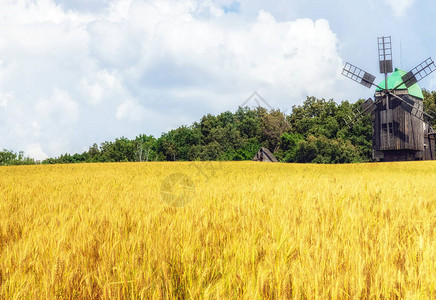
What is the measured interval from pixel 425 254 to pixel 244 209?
6.51 feet

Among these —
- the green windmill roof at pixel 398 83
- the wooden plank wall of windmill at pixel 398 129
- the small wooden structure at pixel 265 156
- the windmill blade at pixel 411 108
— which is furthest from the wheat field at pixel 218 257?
the small wooden structure at pixel 265 156

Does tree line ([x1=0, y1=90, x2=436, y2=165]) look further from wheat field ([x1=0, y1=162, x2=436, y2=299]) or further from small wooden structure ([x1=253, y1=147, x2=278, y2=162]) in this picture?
wheat field ([x1=0, y1=162, x2=436, y2=299])

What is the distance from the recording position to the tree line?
52.5 metres

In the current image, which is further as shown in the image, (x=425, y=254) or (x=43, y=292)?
(x=425, y=254)

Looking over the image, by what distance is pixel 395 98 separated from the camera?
3659cm

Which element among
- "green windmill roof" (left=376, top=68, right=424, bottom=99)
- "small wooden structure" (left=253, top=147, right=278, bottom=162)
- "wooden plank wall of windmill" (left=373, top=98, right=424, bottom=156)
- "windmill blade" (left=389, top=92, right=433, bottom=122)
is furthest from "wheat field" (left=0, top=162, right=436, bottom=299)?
"small wooden structure" (left=253, top=147, right=278, bottom=162)

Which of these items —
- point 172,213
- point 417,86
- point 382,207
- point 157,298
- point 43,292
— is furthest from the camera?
point 417,86

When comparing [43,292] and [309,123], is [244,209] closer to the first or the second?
[43,292]

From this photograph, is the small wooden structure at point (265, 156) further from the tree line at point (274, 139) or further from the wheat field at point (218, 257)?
the wheat field at point (218, 257)

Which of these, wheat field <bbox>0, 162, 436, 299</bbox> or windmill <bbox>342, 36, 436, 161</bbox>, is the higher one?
windmill <bbox>342, 36, 436, 161</bbox>

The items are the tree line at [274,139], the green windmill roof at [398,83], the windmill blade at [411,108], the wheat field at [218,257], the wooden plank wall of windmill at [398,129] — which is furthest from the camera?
the tree line at [274,139]

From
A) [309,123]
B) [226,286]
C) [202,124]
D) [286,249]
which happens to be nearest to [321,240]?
[286,249]

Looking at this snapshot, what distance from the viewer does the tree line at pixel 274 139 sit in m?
52.5

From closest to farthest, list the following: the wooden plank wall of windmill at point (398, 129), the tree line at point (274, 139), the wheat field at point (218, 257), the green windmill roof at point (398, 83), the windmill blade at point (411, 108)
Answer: the wheat field at point (218, 257)
the wooden plank wall of windmill at point (398, 129)
the windmill blade at point (411, 108)
the green windmill roof at point (398, 83)
the tree line at point (274, 139)
